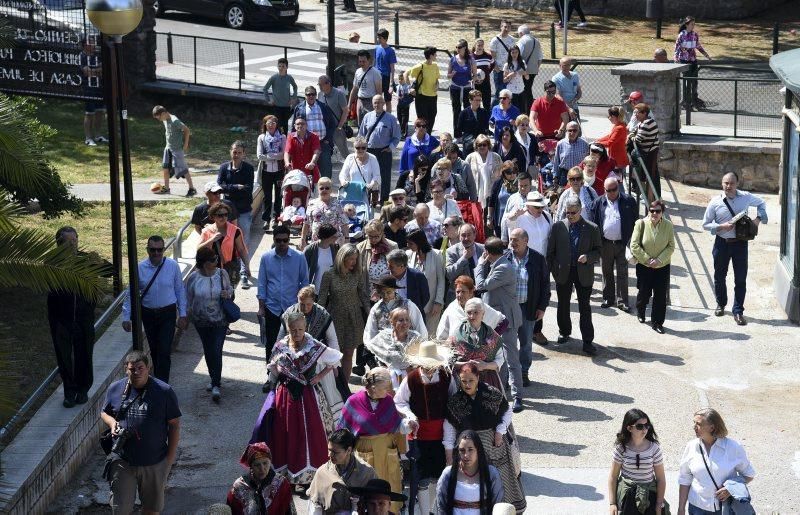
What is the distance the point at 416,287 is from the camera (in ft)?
41.7

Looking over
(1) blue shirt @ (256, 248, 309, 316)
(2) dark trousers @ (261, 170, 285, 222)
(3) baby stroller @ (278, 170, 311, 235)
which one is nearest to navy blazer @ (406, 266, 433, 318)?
(1) blue shirt @ (256, 248, 309, 316)

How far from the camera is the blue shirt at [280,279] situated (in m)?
12.9

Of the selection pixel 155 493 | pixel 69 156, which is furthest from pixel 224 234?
pixel 69 156

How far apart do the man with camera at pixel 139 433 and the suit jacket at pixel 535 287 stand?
4432 millimetres

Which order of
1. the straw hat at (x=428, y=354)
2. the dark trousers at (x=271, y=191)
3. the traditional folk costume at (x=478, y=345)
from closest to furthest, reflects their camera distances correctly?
the straw hat at (x=428, y=354) < the traditional folk costume at (x=478, y=345) < the dark trousers at (x=271, y=191)

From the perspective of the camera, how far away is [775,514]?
10.7m

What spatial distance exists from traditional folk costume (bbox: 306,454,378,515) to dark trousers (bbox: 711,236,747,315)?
7.95 meters

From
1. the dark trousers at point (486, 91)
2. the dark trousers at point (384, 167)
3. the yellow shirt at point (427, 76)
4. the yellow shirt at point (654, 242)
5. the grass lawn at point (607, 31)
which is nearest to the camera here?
the yellow shirt at point (654, 242)

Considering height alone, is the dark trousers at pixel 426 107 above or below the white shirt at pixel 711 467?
above

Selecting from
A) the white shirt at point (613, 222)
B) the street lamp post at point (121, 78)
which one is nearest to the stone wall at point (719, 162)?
the white shirt at point (613, 222)

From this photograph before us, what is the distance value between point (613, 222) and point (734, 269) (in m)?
1.57

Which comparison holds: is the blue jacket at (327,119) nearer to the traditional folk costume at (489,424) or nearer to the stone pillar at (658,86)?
the stone pillar at (658,86)

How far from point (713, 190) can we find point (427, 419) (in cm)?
1341

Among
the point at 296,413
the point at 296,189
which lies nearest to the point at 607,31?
the point at 296,189
